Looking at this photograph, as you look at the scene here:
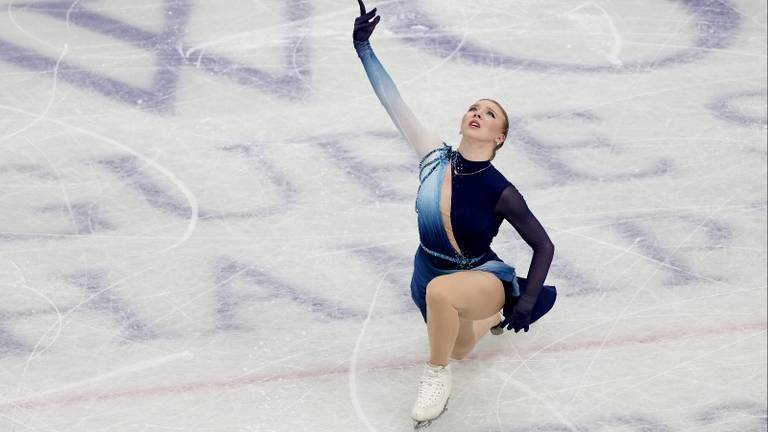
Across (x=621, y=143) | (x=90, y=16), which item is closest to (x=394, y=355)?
(x=621, y=143)

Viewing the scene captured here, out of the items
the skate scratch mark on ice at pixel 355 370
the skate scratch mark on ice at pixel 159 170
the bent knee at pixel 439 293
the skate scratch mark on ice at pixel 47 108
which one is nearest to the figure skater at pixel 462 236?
the bent knee at pixel 439 293

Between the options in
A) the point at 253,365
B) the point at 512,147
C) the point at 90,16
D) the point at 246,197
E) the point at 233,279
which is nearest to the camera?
the point at 253,365

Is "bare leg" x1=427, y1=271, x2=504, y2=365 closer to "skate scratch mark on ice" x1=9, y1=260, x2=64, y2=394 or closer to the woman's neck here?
the woman's neck

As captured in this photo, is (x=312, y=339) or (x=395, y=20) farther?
(x=395, y=20)

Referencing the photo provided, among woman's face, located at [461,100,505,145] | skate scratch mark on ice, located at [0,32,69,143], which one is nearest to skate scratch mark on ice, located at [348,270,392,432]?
woman's face, located at [461,100,505,145]

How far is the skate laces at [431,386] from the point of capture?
5297mm

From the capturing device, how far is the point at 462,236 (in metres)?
5.20

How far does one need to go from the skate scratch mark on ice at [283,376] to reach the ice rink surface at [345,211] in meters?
0.01

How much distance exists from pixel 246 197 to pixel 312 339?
1082 millimetres

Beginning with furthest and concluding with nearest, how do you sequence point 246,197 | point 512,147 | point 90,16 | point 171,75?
point 90,16
point 171,75
point 512,147
point 246,197

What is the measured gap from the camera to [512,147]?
698 cm

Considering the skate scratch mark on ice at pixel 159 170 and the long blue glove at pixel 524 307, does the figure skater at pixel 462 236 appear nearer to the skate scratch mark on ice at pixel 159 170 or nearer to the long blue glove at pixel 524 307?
the long blue glove at pixel 524 307

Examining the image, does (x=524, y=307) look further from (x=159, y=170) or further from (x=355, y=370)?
(x=159, y=170)

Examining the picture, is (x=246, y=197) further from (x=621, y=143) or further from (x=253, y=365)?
(x=621, y=143)
